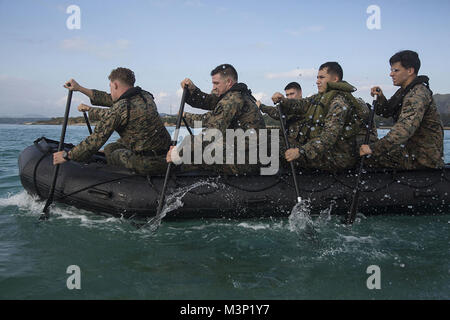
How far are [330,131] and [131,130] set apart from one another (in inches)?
121

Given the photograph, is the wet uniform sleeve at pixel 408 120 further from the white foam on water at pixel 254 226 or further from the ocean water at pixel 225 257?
the white foam on water at pixel 254 226

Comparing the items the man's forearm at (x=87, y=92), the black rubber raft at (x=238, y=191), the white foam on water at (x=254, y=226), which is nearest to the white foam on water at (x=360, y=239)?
the black rubber raft at (x=238, y=191)

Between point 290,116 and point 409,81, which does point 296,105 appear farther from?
point 409,81

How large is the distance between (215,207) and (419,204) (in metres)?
3.33

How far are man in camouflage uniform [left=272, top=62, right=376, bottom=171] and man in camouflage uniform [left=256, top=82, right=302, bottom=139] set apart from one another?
1.59 feet

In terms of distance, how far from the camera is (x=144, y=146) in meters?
6.05

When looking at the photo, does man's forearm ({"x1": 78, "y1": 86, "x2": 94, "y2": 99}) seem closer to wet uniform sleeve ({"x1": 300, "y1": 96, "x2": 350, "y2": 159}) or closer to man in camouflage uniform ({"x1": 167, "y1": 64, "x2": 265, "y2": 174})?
man in camouflage uniform ({"x1": 167, "y1": 64, "x2": 265, "y2": 174})

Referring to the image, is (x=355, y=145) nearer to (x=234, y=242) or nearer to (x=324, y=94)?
(x=324, y=94)

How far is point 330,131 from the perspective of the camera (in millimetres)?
5891

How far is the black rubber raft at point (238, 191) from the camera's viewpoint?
5.95 m

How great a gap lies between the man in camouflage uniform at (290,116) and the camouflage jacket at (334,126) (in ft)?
1.67

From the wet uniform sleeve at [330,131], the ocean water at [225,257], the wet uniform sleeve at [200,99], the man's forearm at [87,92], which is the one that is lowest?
the ocean water at [225,257]

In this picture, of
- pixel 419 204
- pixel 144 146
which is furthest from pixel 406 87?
pixel 144 146
